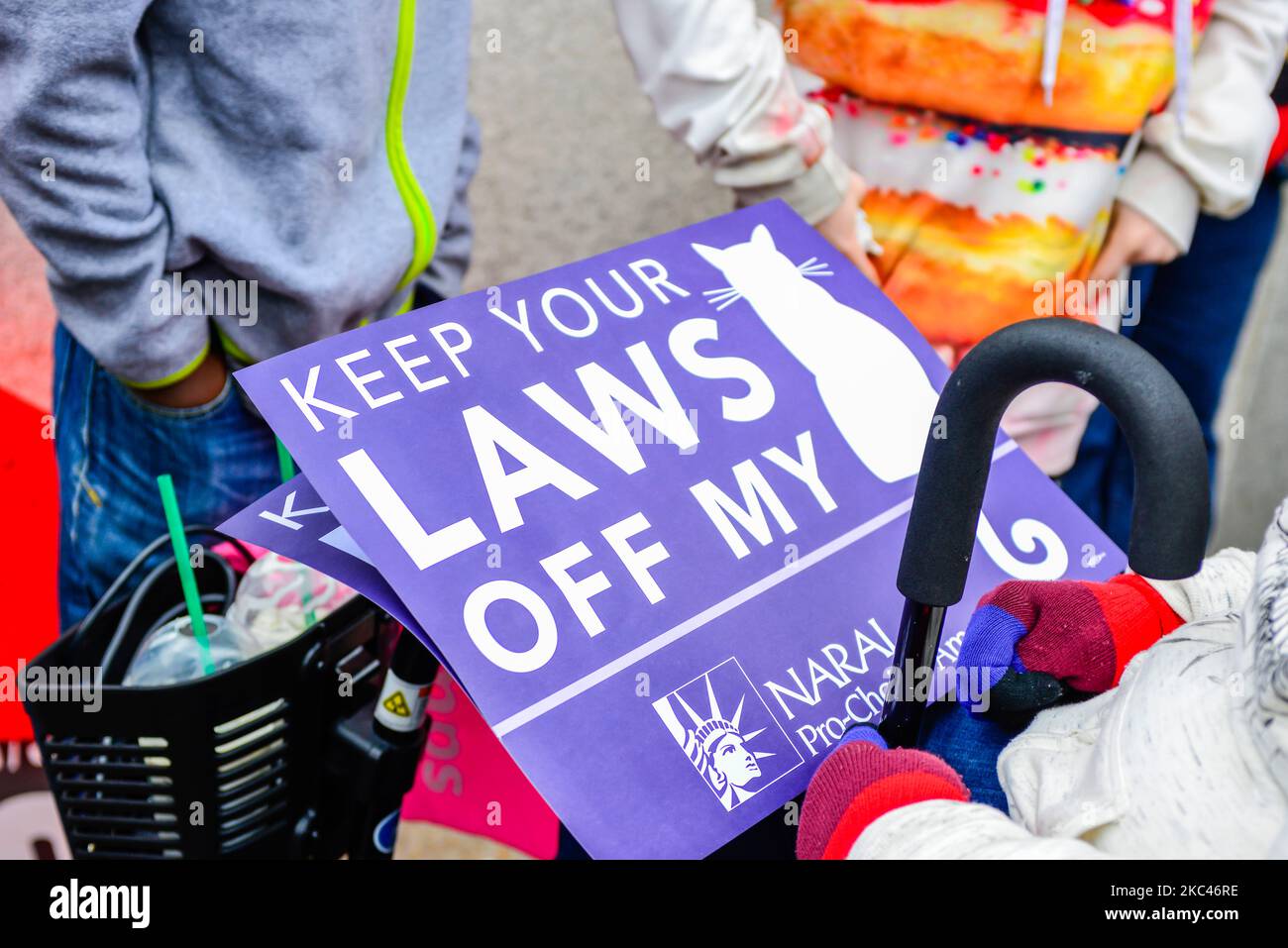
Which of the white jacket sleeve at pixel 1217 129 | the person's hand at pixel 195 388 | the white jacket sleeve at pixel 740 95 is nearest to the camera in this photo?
the person's hand at pixel 195 388

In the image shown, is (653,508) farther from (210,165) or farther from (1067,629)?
(210,165)

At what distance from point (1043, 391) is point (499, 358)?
0.90 meters

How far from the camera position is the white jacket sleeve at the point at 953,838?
0.54 m

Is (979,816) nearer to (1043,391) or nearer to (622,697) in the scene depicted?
(622,697)

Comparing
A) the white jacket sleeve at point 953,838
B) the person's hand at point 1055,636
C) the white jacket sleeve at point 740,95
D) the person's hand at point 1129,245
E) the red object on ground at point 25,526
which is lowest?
the red object on ground at point 25,526

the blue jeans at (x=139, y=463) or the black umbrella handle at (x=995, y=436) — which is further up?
the black umbrella handle at (x=995, y=436)

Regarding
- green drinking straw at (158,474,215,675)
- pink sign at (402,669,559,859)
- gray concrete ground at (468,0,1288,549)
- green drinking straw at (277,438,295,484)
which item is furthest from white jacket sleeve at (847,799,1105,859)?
gray concrete ground at (468,0,1288,549)

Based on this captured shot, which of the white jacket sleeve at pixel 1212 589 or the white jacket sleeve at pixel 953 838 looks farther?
the white jacket sleeve at pixel 1212 589

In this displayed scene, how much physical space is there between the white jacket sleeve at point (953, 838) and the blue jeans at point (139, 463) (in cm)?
82

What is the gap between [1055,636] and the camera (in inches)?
29.4

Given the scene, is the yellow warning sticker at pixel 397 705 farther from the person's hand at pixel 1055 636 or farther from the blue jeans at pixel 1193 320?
the blue jeans at pixel 1193 320
